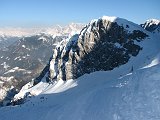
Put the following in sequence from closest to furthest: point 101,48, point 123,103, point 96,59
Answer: point 123,103 < point 96,59 < point 101,48

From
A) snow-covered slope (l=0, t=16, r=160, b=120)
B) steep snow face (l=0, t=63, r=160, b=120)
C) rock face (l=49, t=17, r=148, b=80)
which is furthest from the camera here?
rock face (l=49, t=17, r=148, b=80)

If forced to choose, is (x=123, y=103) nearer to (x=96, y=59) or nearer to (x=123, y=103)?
(x=123, y=103)

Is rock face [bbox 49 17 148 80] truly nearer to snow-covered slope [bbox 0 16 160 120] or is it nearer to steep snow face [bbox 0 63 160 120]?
snow-covered slope [bbox 0 16 160 120]

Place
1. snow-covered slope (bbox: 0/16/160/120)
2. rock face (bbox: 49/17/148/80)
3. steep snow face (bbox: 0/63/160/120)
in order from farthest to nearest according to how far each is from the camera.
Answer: rock face (bbox: 49/17/148/80) < snow-covered slope (bbox: 0/16/160/120) < steep snow face (bbox: 0/63/160/120)

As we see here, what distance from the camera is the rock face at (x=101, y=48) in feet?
416

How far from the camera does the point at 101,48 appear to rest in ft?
438

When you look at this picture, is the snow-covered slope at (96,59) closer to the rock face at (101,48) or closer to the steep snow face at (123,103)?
the rock face at (101,48)

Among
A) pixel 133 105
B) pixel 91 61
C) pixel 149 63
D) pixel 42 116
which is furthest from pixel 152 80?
pixel 91 61

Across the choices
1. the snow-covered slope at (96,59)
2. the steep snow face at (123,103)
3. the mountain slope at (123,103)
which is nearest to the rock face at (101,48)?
the snow-covered slope at (96,59)

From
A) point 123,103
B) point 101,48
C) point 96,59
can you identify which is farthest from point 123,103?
point 101,48

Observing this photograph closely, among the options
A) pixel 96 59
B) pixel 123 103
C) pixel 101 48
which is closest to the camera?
pixel 123 103

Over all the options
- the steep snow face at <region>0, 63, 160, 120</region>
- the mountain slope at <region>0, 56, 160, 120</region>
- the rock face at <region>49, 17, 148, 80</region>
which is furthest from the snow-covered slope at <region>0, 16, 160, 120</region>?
the steep snow face at <region>0, 63, 160, 120</region>

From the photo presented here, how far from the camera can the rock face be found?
416 ft

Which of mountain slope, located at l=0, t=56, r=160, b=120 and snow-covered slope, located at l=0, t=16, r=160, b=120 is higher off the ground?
mountain slope, located at l=0, t=56, r=160, b=120
